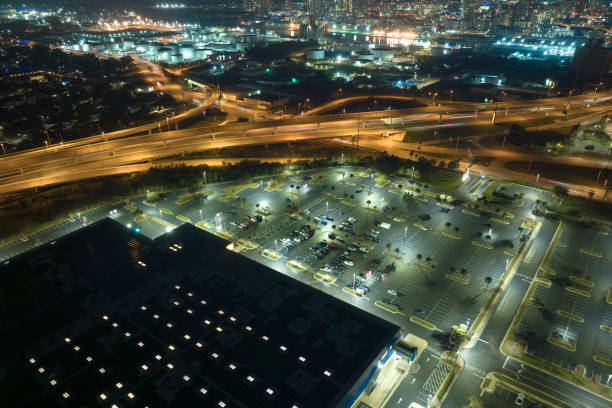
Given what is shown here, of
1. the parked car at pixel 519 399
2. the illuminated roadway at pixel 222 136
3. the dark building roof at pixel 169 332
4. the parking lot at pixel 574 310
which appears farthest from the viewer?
the illuminated roadway at pixel 222 136

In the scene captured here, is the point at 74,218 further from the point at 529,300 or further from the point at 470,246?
the point at 529,300

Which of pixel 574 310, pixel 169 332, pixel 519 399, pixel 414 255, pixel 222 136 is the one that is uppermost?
pixel 222 136

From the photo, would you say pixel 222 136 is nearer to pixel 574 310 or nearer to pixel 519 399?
pixel 574 310

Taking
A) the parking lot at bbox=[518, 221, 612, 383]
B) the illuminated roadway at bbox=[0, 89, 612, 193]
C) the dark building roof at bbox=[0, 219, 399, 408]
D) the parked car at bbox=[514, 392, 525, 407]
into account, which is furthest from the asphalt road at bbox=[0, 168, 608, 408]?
the illuminated roadway at bbox=[0, 89, 612, 193]

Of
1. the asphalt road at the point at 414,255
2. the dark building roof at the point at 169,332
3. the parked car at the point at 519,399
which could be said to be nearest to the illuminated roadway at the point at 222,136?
the asphalt road at the point at 414,255

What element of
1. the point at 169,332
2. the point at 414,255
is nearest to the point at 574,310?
the point at 414,255

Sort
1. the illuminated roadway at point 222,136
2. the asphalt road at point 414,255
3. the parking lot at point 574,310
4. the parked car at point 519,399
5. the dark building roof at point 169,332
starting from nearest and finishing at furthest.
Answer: the dark building roof at point 169,332, the parked car at point 519,399, the asphalt road at point 414,255, the parking lot at point 574,310, the illuminated roadway at point 222,136

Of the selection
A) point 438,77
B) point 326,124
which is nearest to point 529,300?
point 326,124

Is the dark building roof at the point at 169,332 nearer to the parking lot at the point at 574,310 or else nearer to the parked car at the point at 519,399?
the parked car at the point at 519,399
